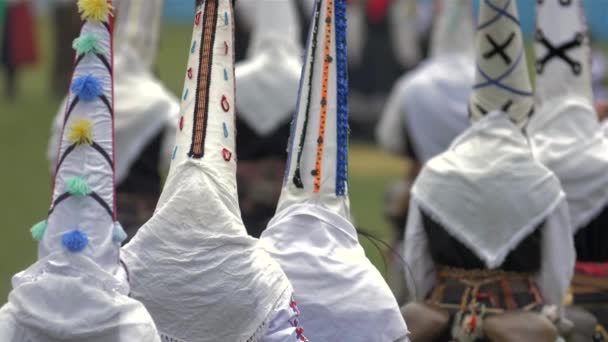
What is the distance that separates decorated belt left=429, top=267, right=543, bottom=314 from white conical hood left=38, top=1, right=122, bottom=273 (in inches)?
71.1

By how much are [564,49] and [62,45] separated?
1184 centimetres

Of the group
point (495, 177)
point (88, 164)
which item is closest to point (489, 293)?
point (495, 177)

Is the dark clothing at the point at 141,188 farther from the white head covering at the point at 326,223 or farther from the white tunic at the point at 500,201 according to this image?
the white head covering at the point at 326,223

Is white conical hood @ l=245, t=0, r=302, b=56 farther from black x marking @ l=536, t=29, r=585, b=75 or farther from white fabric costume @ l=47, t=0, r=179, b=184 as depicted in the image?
black x marking @ l=536, t=29, r=585, b=75

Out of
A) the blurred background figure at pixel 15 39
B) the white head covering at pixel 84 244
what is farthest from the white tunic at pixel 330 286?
the blurred background figure at pixel 15 39

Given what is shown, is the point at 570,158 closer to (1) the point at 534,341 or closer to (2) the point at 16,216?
(1) the point at 534,341

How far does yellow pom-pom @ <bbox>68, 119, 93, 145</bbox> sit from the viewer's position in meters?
3.41

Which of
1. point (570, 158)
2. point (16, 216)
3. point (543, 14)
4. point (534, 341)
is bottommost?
point (16, 216)

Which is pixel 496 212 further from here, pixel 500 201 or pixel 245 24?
pixel 245 24

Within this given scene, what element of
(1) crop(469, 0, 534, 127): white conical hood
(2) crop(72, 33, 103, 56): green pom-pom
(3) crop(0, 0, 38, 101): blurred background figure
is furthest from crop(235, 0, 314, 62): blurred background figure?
(3) crop(0, 0, 38, 101): blurred background figure

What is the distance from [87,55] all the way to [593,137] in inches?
94.3

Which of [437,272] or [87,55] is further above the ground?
[87,55]

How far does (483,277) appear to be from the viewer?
5.00 meters

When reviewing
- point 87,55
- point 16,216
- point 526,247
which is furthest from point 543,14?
point 16,216
